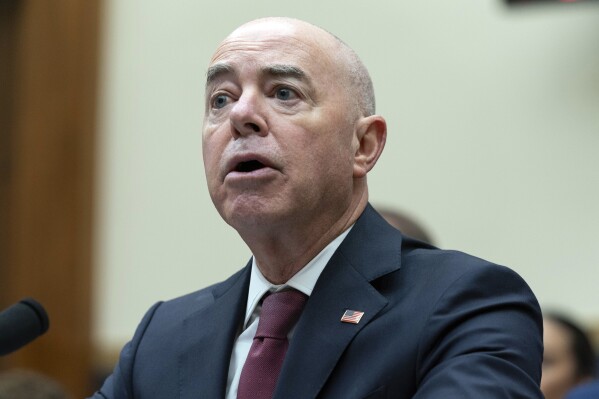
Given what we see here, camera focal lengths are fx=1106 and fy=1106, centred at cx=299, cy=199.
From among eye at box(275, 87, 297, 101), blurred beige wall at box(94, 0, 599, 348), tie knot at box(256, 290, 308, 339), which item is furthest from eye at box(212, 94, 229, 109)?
blurred beige wall at box(94, 0, 599, 348)

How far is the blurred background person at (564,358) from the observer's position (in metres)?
3.83

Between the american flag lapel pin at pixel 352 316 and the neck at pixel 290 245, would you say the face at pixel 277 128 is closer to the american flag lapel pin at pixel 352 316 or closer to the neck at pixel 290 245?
the neck at pixel 290 245

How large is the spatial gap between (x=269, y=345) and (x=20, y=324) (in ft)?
1.46

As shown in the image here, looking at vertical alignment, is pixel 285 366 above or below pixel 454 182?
above

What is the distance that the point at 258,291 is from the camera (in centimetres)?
219

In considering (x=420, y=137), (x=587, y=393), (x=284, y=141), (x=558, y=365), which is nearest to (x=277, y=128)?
(x=284, y=141)

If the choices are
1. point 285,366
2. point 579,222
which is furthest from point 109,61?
point 285,366

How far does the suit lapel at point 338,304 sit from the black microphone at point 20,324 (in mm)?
449

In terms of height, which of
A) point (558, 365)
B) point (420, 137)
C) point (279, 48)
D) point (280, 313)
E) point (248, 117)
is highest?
point (279, 48)

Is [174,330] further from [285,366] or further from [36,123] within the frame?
[36,123]

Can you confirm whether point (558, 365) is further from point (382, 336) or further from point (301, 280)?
point (382, 336)

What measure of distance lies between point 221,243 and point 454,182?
1.25 m

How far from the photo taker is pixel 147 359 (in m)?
2.21

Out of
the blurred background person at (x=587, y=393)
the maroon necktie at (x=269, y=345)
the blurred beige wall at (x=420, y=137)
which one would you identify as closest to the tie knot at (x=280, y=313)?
the maroon necktie at (x=269, y=345)
